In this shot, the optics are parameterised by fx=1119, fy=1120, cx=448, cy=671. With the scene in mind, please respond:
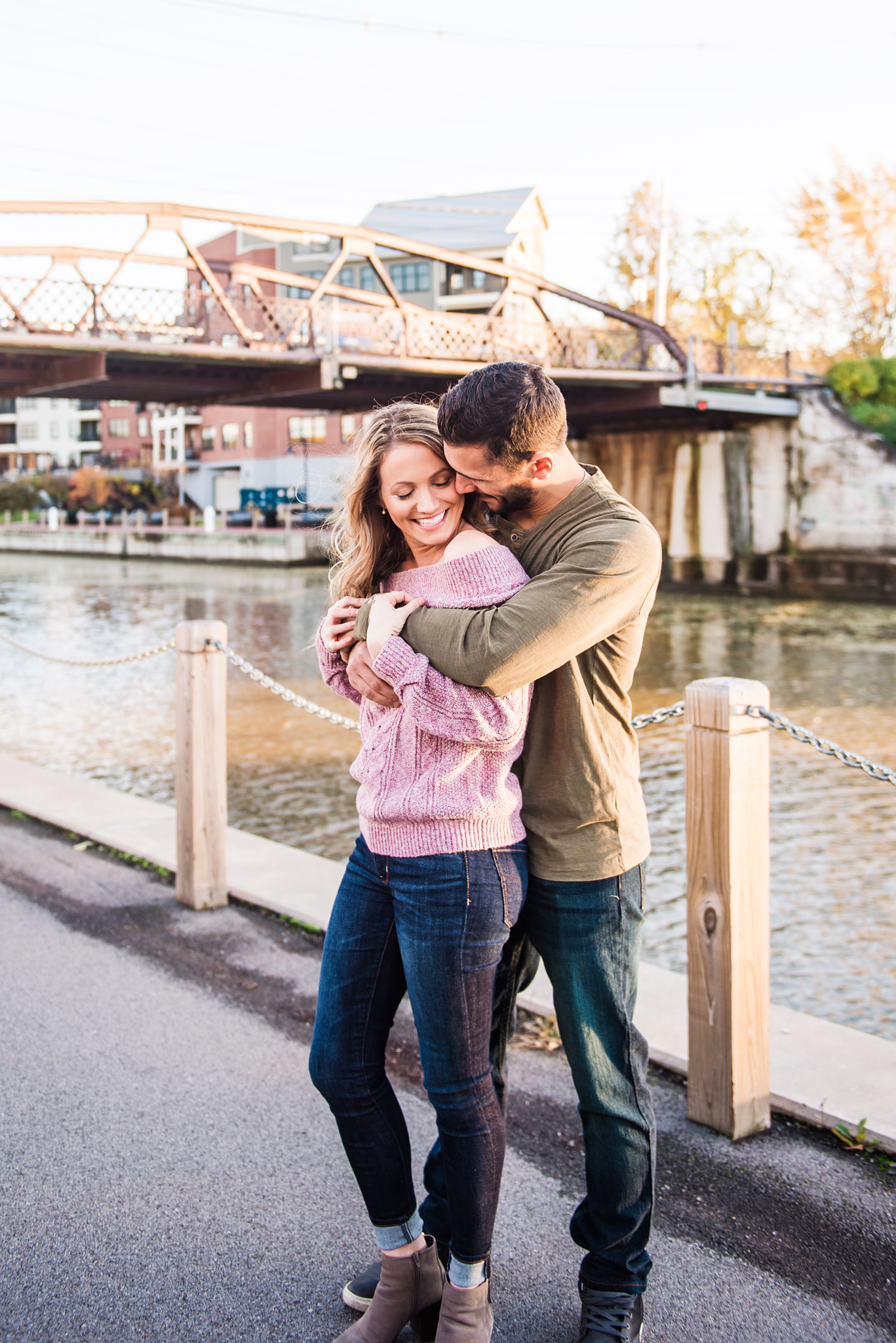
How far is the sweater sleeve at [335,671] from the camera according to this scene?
233 cm

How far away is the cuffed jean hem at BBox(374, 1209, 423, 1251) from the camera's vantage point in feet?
7.49

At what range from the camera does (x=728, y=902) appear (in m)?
3.01

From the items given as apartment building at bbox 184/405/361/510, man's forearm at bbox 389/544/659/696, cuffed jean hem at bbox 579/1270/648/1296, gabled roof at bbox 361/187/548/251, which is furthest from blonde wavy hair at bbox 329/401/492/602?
gabled roof at bbox 361/187/548/251

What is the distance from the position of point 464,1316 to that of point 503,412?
5.58 ft

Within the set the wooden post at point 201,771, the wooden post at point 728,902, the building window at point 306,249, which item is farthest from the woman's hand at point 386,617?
the building window at point 306,249

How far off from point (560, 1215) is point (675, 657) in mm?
16010

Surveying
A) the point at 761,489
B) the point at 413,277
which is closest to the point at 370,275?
the point at 413,277

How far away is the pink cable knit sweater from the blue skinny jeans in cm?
5

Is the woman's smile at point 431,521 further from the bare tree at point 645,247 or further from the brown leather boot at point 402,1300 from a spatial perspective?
the bare tree at point 645,247

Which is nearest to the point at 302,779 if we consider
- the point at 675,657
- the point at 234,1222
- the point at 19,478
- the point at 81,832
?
the point at 81,832

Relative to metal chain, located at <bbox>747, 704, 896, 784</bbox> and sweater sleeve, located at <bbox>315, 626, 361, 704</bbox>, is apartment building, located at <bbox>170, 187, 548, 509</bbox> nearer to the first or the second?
metal chain, located at <bbox>747, 704, 896, 784</bbox>

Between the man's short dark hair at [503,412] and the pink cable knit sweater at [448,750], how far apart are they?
22 cm

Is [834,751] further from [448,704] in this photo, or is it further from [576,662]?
[448,704]

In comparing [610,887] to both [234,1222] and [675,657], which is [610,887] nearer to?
[234,1222]
